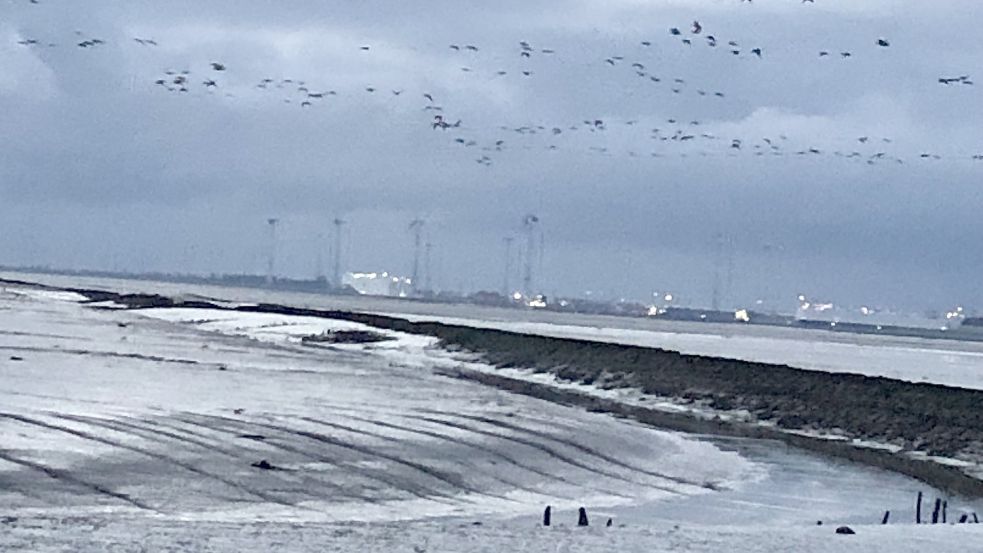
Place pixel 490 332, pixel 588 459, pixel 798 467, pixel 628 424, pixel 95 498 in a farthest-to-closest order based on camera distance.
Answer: pixel 490 332, pixel 628 424, pixel 798 467, pixel 588 459, pixel 95 498

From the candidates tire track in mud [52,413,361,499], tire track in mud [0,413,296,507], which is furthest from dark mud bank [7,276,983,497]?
A: tire track in mud [0,413,296,507]

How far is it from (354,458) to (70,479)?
22.3 ft

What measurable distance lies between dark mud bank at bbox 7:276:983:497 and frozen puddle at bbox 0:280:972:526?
10.2 ft

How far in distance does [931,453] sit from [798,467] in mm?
9463

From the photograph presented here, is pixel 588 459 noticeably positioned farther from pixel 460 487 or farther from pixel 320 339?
pixel 320 339

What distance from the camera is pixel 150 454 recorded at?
2844 cm

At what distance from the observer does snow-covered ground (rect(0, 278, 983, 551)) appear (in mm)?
18859

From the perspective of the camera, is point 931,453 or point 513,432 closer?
point 513,432

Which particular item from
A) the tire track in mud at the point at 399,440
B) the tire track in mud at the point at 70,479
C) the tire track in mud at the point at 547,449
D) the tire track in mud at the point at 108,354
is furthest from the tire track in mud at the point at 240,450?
the tire track in mud at the point at 108,354

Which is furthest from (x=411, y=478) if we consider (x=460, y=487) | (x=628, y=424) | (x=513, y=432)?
(x=628, y=424)

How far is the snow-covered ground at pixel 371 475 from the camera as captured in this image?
61.9ft

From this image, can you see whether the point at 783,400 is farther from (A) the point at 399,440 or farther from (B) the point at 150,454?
(B) the point at 150,454

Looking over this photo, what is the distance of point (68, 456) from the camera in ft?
89.1

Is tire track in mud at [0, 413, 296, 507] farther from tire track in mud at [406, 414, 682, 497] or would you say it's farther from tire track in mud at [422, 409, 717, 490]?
tire track in mud at [422, 409, 717, 490]
